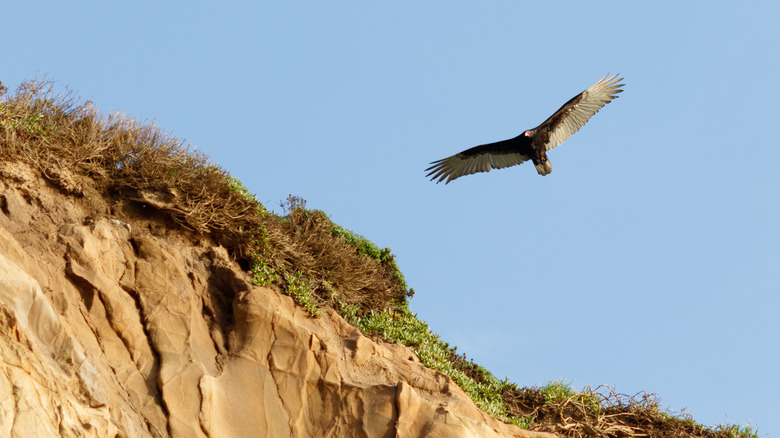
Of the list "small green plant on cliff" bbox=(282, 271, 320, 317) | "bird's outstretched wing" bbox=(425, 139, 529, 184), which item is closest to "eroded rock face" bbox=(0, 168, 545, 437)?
"small green plant on cliff" bbox=(282, 271, 320, 317)

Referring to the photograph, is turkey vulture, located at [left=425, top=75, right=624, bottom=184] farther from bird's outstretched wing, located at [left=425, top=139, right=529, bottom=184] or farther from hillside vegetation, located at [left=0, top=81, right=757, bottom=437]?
hillside vegetation, located at [left=0, top=81, right=757, bottom=437]

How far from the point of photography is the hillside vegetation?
Result: 32.1 feet

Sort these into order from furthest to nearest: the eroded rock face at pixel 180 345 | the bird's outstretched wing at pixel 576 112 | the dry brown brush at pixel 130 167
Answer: the bird's outstretched wing at pixel 576 112 < the dry brown brush at pixel 130 167 < the eroded rock face at pixel 180 345

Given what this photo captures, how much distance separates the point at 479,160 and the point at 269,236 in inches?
250

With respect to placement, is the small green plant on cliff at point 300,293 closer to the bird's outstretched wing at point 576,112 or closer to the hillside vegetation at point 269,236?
the hillside vegetation at point 269,236

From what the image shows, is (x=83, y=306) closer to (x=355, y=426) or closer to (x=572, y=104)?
(x=355, y=426)

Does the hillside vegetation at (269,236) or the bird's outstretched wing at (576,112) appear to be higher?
the bird's outstretched wing at (576,112)

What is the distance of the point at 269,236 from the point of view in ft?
35.7

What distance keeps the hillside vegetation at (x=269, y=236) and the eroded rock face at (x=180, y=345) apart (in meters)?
0.33

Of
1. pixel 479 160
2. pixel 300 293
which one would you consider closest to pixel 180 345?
pixel 300 293

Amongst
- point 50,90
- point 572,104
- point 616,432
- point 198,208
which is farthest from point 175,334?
point 572,104

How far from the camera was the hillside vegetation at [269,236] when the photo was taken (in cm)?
979

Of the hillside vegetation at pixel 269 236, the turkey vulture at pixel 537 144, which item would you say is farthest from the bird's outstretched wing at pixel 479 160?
the hillside vegetation at pixel 269 236

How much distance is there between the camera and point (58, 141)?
9695 millimetres
